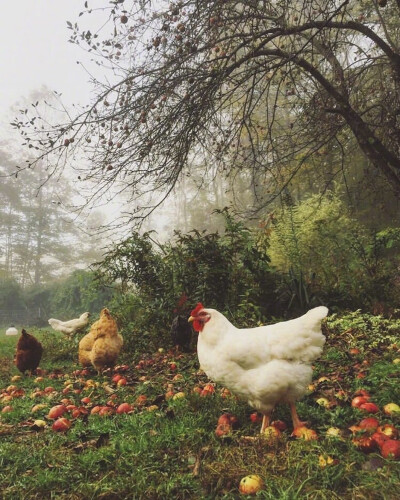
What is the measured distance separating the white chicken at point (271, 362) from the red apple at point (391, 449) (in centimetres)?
55

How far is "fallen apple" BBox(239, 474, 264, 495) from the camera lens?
1620mm

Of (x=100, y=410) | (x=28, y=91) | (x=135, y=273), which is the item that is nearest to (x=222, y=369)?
(x=100, y=410)

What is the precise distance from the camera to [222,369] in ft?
7.45

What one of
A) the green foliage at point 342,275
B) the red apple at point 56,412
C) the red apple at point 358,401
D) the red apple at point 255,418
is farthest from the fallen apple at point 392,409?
the green foliage at point 342,275

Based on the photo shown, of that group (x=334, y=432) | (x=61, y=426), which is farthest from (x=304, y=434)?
(x=61, y=426)

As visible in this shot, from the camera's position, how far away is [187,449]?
2111 millimetres

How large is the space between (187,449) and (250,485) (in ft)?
1.92

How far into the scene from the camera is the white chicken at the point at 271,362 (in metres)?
2.16

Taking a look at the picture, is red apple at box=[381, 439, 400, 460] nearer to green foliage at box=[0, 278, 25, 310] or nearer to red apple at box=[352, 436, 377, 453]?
red apple at box=[352, 436, 377, 453]

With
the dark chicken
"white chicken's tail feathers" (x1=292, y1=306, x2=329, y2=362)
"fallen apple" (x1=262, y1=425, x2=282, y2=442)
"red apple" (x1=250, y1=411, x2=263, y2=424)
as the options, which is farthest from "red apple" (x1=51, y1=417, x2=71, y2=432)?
the dark chicken

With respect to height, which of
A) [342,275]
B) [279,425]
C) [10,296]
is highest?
[10,296]

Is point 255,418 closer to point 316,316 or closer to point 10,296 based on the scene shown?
point 316,316

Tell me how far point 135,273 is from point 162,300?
0.84 metres

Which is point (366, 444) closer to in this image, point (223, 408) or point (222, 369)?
point (222, 369)
